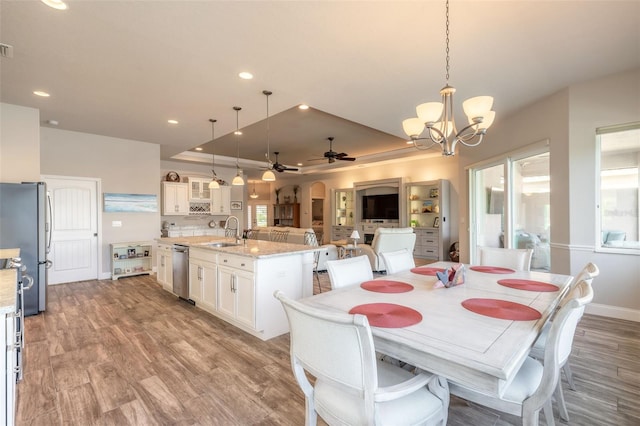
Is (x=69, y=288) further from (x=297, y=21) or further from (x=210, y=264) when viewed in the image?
→ (x=297, y=21)

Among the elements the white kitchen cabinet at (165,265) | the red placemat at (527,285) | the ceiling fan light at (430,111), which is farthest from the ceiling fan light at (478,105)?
the white kitchen cabinet at (165,265)

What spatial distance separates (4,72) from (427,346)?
4780mm

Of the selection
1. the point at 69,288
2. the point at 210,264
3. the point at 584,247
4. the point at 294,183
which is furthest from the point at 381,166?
the point at 69,288

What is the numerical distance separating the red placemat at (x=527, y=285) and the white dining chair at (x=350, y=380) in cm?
109

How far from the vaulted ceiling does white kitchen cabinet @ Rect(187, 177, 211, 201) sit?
3643 millimetres

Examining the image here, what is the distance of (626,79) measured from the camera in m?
3.36

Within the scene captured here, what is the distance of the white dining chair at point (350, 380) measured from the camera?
3.66 feet

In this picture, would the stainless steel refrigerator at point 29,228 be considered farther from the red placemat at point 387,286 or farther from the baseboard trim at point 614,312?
the baseboard trim at point 614,312

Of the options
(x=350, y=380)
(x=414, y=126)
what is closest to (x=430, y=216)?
(x=414, y=126)

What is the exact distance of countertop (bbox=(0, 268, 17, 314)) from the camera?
123 cm

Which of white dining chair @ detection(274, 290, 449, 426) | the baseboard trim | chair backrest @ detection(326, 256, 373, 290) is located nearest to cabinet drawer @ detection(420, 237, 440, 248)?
the baseboard trim

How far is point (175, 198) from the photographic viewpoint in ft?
26.1

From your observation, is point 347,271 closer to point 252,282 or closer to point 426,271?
point 426,271

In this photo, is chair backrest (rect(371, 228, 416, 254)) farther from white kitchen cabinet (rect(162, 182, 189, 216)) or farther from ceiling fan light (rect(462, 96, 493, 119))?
white kitchen cabinet (rect(162, 182, 189, 216))
